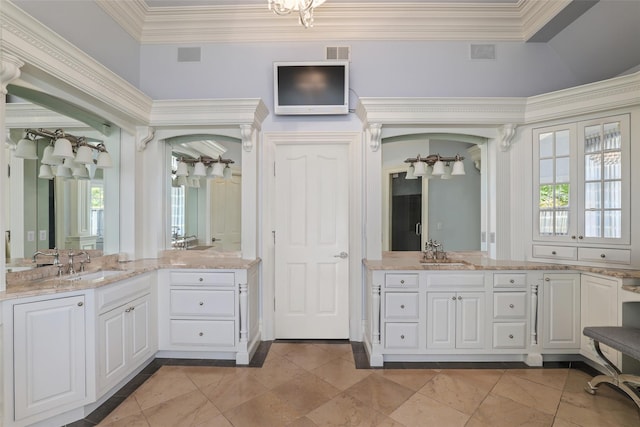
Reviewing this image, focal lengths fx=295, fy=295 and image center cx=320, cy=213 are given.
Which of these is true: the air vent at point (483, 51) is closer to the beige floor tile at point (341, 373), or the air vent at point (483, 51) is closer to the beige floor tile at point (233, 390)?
the beige floor tile at point (341, 373)

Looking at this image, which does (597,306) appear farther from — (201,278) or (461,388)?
(201,278)

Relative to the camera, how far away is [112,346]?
7.09 ft

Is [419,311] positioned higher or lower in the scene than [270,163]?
lower

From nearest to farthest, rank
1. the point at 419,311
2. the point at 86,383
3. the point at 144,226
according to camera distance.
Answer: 1. the point at 86,383
2. the point at 419,311
3. the point at 144,226

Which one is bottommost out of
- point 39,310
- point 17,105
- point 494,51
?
A: point 39,310

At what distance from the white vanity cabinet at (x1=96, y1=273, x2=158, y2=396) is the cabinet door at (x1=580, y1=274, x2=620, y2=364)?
3611 mm

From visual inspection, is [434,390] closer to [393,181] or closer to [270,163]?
[393,181]

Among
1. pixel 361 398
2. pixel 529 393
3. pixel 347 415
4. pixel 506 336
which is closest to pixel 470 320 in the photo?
pixel 506 336

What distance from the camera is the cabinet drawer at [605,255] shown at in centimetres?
250

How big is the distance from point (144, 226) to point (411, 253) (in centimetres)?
285

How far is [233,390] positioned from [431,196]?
8.71 feet

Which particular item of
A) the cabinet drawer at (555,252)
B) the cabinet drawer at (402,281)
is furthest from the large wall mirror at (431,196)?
the cabinet drawer at (402,281)

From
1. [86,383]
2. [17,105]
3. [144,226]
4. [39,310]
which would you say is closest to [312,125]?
[144,226]

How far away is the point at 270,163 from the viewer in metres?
3.20
